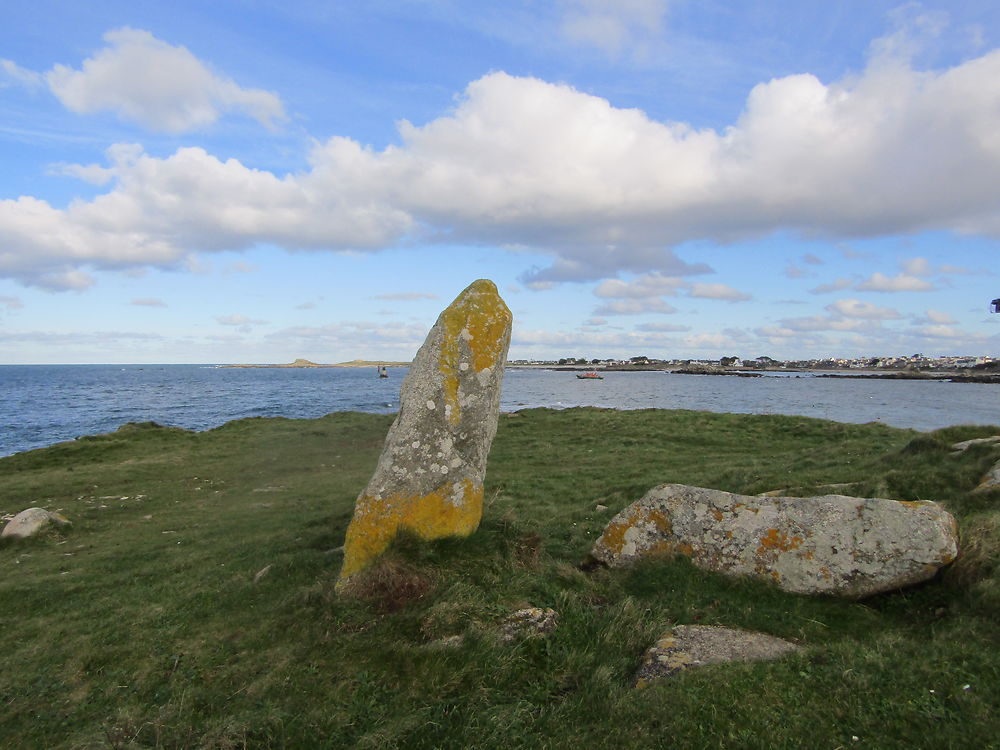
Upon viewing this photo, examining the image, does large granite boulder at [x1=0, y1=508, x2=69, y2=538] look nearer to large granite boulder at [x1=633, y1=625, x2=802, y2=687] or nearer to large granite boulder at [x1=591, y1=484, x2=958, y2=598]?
large granite boulder at [x1=591, y1=484, x2=958, y2=598]

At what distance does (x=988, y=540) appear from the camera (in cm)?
672

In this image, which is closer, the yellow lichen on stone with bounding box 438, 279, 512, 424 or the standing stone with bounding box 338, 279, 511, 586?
the standing stone with bounding box 338, 279, 511, 586

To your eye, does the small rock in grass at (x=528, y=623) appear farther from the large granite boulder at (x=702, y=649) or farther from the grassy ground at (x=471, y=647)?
the large granite boulder at (x=702, y=649)

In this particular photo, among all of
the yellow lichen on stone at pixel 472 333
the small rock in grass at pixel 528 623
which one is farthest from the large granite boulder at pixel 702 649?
the yellow lichen on stone at pixel 472 333

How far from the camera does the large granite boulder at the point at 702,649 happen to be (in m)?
5.30

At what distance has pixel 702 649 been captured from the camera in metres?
5.63

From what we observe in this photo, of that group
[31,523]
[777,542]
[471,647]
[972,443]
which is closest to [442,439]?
[471,647]

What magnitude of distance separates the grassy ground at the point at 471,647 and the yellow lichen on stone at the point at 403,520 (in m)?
0.31

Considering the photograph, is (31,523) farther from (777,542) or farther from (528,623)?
(777,542)

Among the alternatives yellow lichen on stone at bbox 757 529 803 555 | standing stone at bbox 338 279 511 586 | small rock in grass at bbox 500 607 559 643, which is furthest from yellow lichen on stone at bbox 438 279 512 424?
yellow lichen on stone at bbox 757 529 803 555

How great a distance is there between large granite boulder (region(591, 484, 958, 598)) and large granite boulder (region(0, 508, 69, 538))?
46.6 ft

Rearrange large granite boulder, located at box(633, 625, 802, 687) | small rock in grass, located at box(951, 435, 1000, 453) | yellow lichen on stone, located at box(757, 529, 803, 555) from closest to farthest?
large granite boulder, located at box(633, 625, 802, 687) → yellow lichen on stone, located at box(757, 529, 803, 555) → small rock in grass, located at box(951, 435, 1000, 453)

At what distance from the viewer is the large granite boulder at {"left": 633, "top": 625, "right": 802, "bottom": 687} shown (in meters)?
5.30

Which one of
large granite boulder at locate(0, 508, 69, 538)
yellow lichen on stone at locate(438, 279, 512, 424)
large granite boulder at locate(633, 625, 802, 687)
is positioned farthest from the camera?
large granite boulder at locate(0, 508, 69, 538)
